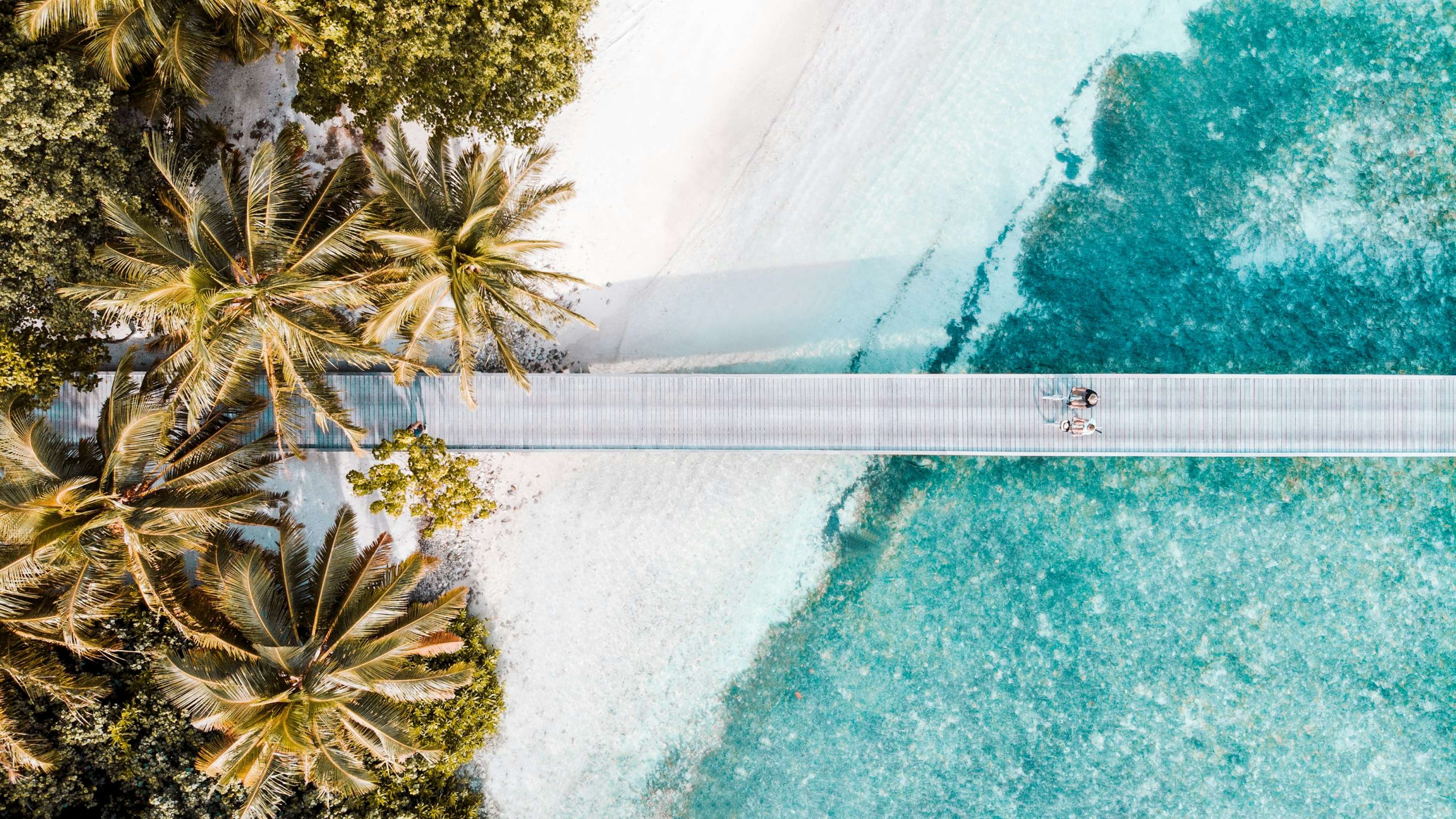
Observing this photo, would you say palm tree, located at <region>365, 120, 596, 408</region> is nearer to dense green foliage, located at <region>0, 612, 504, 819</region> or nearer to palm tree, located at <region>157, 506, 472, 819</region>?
palm tree, located at <region>157, 506, 472, 819</region>

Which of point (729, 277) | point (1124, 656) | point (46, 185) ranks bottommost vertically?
point (1124, 656)

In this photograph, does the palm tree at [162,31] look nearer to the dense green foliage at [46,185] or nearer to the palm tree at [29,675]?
the dense green foliage at [46,185]

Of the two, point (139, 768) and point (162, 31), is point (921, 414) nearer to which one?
point (162, 31)


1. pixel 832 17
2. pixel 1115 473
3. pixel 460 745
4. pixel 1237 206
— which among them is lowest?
pixel 460 745

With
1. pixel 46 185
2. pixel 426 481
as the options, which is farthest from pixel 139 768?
pixel 46 185

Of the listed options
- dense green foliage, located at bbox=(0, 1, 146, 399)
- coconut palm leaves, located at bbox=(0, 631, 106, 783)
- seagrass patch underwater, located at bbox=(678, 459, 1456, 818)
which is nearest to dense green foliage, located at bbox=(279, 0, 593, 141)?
dense green foliage, located at bbox=(0, 1, 146, 399)

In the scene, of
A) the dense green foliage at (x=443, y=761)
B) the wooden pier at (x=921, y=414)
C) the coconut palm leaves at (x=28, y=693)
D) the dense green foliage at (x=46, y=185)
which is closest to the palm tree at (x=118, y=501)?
the coconut palm leaves at (x=28, y=693)

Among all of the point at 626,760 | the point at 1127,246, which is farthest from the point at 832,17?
the point at 626,760

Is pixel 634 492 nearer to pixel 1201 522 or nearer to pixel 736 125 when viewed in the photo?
pixel 736 125
